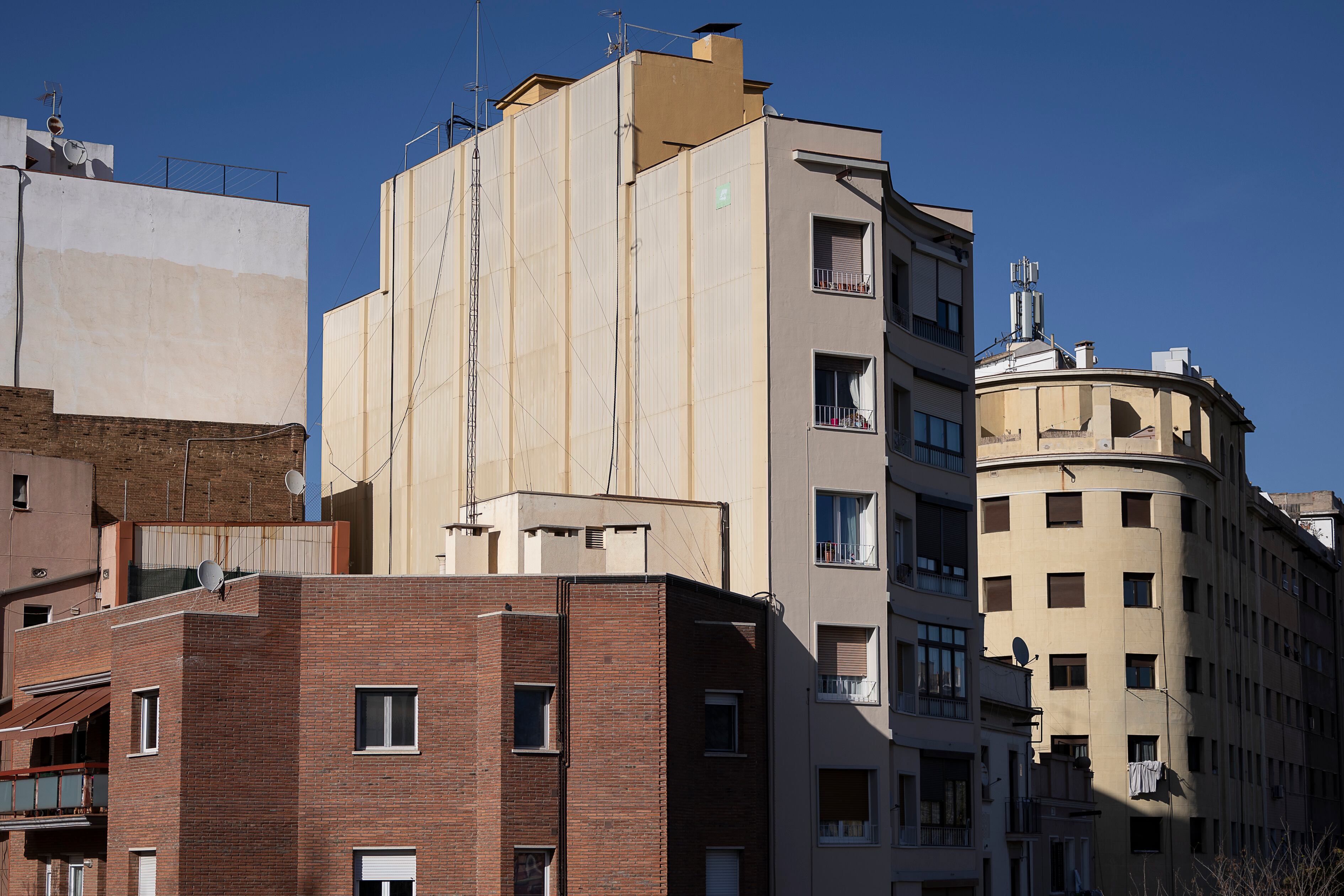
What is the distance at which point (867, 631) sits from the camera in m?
44.2

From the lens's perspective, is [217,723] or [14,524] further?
[14,524]

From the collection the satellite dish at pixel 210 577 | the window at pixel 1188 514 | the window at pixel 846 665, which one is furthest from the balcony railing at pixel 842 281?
the window at pixel 1188 514

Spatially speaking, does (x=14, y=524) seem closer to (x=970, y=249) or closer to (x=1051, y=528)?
(x=970, y=249)

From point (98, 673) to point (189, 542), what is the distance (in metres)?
8.21

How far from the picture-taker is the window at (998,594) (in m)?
72.9

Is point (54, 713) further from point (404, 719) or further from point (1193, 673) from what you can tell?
point (1193, 673)

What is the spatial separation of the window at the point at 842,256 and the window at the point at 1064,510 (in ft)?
98.3

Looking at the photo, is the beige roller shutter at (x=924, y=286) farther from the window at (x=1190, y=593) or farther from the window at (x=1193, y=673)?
the window at (x=1193, y=673)

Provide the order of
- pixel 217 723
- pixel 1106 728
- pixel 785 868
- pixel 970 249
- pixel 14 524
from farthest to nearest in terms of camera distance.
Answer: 1. pixel 1106 728
2. pixel 970 249
3. pixel 14 524
4. pixel 785 868
5. pixel 217 723

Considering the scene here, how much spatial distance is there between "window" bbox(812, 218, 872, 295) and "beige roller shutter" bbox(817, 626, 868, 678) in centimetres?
888

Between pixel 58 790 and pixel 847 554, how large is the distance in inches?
780

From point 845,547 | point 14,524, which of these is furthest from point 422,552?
point 845,547

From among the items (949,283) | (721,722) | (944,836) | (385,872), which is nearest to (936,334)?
(949,283)

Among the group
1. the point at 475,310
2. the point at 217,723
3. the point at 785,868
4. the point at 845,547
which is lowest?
the point at 785,868
